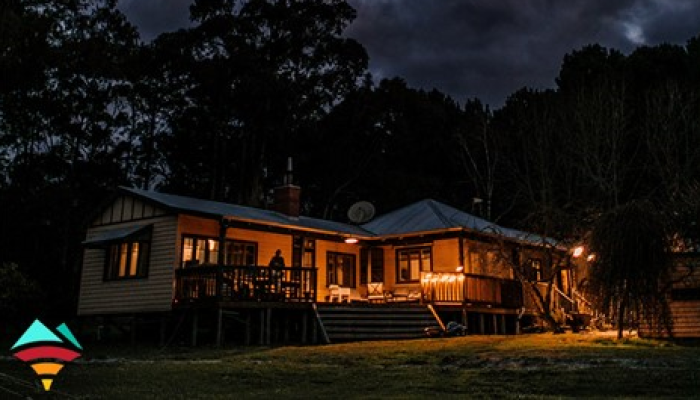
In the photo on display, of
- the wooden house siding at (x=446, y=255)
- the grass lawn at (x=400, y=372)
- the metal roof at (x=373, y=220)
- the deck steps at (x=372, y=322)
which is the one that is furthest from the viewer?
the wooden house siding at (x=446, y=255)

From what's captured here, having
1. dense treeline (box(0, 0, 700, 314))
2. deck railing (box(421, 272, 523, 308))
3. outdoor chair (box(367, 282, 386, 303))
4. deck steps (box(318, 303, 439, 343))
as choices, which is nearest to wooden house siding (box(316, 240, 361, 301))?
outdoor chair (box(367, 282, 386, 303))

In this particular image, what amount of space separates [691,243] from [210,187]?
2585 centimetres

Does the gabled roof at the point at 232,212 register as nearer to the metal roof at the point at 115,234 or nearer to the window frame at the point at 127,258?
the metal roof at the point at 115,234

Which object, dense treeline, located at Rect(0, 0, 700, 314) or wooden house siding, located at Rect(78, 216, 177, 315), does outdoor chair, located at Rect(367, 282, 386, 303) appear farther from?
dense treeline, located at Rect(0, 0, 700, 314)

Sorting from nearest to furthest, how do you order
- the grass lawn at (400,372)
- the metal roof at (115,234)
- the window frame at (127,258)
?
the grass lawn at (400,372), the metal roof at (115,234), the window frame at (127,258)

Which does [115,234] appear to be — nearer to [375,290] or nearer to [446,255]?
[375,290]

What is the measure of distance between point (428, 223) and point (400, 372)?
12.1 metres

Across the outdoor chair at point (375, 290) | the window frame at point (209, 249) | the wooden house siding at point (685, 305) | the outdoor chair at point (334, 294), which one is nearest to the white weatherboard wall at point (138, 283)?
the window frame at point (209, 249)

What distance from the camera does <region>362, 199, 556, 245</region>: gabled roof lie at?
71.5 feet

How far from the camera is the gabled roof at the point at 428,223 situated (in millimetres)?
21797

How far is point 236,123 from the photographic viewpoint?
3425 centimetres

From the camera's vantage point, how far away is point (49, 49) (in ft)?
86.0

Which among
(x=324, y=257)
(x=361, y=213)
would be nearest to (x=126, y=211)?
(x=324, y=257)

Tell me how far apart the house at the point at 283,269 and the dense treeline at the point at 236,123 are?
6.18 metres
